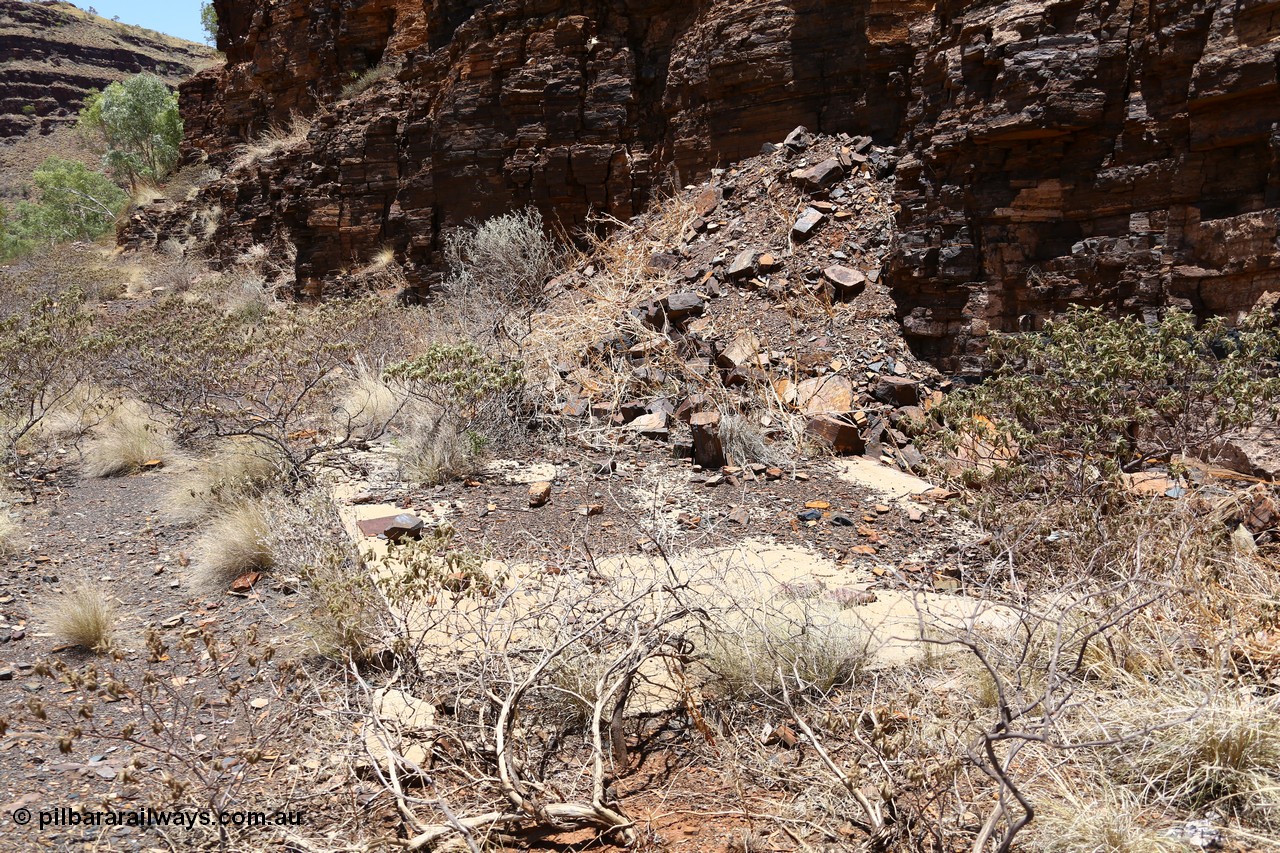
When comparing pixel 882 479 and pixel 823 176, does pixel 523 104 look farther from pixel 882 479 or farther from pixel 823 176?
pixel 882 479

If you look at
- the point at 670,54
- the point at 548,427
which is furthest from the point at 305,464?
the point at 670,54

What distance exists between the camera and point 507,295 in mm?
11203

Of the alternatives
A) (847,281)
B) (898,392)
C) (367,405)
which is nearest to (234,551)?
(367,405)

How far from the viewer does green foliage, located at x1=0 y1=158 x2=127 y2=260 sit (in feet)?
78.4

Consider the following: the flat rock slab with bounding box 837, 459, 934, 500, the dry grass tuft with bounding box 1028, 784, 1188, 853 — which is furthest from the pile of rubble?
the dry grass tuft with bounding box 1028, 784, 1188, 853

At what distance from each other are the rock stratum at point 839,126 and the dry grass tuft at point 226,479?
19.0ft

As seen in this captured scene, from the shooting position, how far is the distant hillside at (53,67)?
4059cm

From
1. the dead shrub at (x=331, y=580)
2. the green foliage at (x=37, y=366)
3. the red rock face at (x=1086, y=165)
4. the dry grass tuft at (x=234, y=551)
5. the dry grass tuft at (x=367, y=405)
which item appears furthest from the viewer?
the dry grass tuft at (x=367, y=405)

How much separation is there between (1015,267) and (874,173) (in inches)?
101

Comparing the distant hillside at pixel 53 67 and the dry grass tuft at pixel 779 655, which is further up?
the distant hillside at pixel 53 67

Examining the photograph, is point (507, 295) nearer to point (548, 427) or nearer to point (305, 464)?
point (548, 427)

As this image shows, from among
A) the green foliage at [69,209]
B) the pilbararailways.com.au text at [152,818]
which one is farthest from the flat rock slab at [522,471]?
the green foliage at [69,209]

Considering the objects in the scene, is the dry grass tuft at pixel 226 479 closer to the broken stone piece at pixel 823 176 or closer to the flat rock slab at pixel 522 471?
the flat rock slab at pixel 522 471

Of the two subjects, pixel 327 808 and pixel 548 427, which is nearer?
→ pixel 327 808
